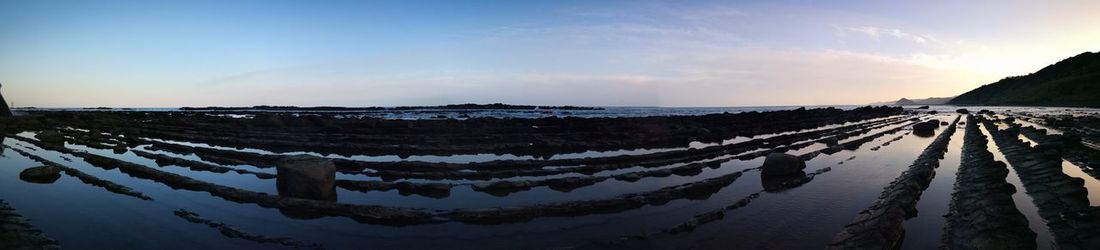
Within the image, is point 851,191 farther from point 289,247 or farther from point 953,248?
point 289,247

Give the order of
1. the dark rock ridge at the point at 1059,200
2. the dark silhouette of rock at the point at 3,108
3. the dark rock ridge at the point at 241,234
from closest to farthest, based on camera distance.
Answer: the dark rock ridge at the point at 1059,200 < the dark rock ridge at the point at 241,234 < the dark silhouette of rock at the point at 3,108

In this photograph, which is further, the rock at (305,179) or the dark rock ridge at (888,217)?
the rock at (305,179)

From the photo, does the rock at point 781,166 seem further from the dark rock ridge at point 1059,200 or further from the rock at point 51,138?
the rock at point 51,138

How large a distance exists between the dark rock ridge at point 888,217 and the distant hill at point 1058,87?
10275 centimetres

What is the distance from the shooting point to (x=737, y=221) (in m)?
8.91

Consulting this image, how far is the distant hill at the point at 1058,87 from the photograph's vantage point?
8732 centimetres

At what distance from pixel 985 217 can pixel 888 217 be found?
1708mm

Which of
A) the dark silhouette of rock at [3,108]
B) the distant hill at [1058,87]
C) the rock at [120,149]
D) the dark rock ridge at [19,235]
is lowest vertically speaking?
the dark rock ridge at [19,235]

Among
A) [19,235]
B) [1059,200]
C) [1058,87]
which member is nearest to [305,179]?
[19,235]

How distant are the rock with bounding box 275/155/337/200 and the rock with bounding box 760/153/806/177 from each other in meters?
12.7

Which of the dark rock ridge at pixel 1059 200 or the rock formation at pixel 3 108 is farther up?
the rock formation at pixel 3 108

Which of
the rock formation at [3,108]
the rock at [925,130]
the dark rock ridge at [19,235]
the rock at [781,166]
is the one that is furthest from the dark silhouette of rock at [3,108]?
the rock at [925,130]

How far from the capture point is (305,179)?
11.0 m

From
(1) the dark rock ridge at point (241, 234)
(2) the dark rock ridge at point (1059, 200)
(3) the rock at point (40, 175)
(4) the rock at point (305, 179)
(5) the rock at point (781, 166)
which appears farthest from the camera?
(5) the rock at point (781, 166)
